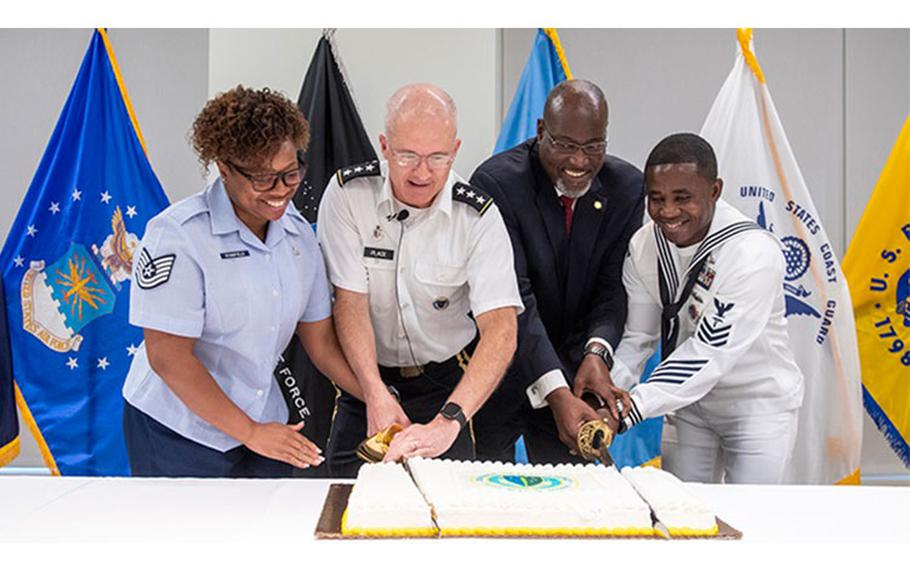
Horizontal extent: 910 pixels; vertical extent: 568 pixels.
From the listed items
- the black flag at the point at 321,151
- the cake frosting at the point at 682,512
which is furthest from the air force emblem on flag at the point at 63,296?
the cake frosting at the point at 682,512

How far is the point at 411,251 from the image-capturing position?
91.1 inches

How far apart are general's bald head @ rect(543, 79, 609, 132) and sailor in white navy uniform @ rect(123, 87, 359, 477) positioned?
77 cm

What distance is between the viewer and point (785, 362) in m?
2.53

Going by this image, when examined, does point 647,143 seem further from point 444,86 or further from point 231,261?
point 231,261

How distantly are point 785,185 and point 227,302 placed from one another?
2.15 metres

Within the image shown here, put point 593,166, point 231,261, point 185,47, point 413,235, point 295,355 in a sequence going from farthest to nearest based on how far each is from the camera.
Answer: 1. point 185,47
2. point 295,355
3. point 593,166
4. point 413,235
5. point 231,261

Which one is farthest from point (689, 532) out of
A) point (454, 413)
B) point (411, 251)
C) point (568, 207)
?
point (568, 207)

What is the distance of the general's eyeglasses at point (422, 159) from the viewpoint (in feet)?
6.89

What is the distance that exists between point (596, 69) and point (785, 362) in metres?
2.06

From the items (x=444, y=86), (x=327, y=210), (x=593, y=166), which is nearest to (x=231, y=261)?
(x=327, y=210)

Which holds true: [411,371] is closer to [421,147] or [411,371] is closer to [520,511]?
[421,147]

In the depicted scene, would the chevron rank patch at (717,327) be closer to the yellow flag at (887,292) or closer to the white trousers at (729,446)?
the white trousers at (729,446)

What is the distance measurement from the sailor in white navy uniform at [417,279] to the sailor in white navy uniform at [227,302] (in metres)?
0.16
